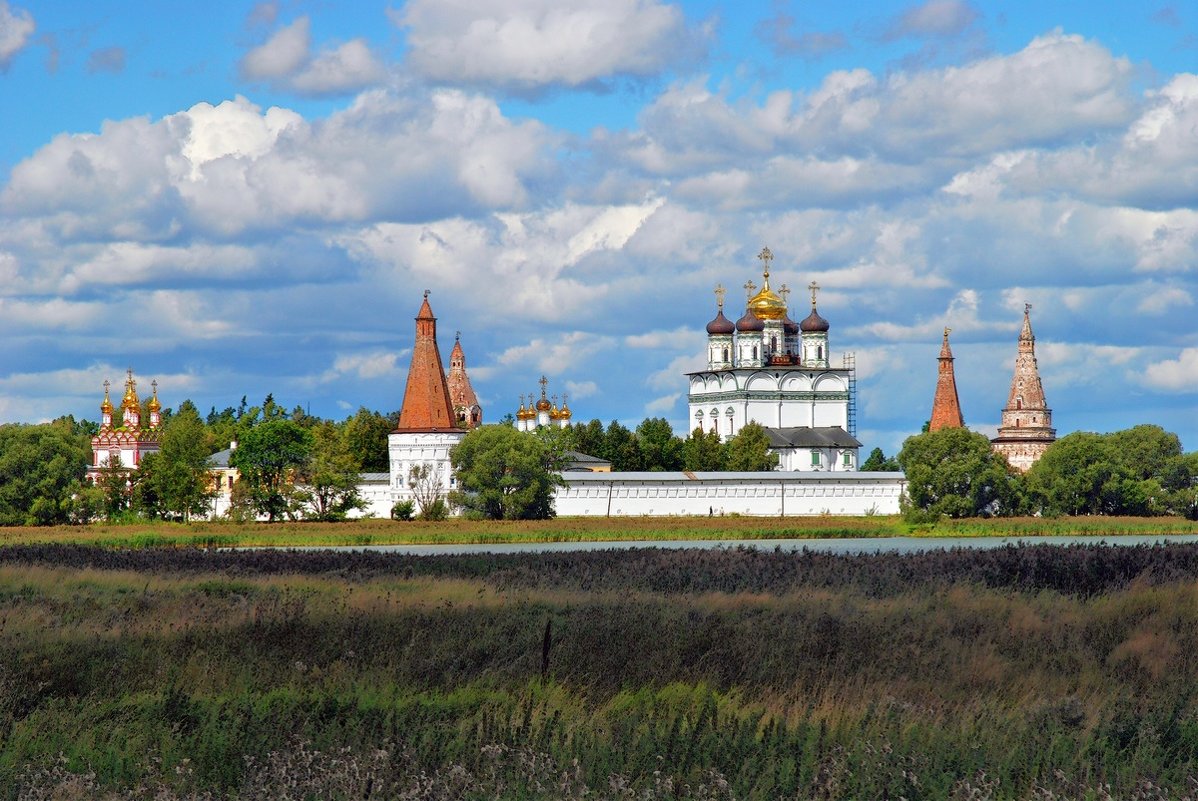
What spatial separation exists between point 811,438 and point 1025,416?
13.3 metres

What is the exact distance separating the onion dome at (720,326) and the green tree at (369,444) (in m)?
26.1

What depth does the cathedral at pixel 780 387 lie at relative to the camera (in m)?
109

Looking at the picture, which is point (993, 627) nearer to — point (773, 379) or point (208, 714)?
point (208, 714)

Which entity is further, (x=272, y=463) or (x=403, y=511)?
(x=403, y=511)

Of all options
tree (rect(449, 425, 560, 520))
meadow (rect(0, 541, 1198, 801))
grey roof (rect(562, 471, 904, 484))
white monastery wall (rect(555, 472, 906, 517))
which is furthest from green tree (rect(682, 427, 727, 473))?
meadow (rect(0, 541, 1198, 801))

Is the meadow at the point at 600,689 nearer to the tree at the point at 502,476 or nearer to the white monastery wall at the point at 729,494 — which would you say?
the tree at the point at 502,476

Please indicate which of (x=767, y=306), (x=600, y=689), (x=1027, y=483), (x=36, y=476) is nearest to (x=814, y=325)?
(x=767, y=306)

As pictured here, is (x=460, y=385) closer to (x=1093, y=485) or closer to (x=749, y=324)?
(x=749, y=324)

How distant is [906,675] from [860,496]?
7517cm

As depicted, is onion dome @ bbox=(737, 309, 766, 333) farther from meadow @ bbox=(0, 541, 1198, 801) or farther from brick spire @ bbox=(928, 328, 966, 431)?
meadow @ bbox=(0, 541, 1198, 801)

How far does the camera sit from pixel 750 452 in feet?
321

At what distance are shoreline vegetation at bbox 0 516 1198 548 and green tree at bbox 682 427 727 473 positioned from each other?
21.5 m

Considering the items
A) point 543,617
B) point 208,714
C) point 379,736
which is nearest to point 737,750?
point 379,736

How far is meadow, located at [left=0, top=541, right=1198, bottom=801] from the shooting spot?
10008mm
